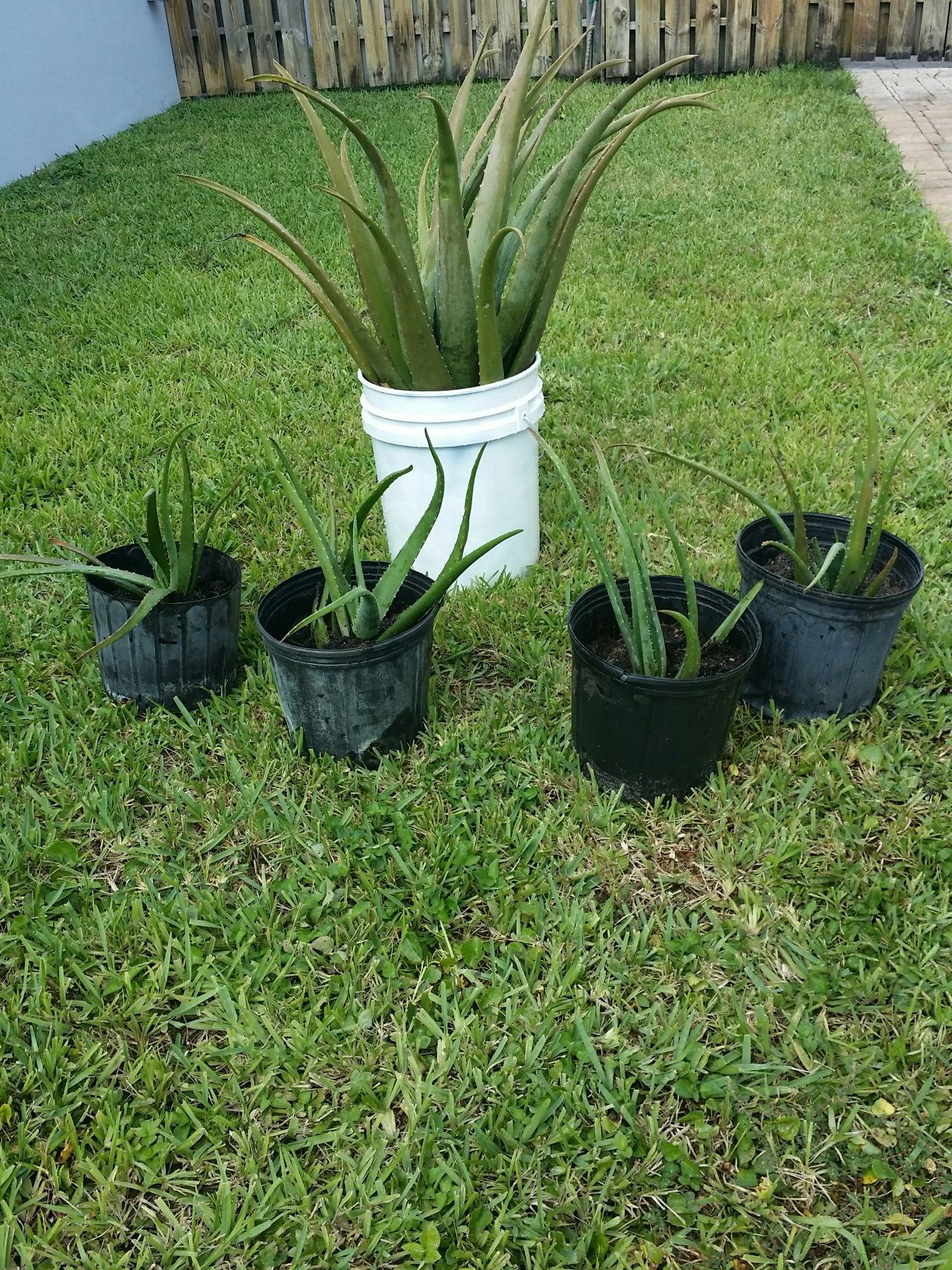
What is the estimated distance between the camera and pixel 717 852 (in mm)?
1864

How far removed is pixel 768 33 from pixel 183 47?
18.2ft

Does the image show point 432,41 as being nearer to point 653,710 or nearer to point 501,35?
point 501,35

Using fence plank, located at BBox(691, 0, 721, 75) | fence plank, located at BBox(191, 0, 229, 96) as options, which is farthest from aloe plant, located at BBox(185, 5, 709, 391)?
fence plank, located at BBox(191, 0, 229, 96)

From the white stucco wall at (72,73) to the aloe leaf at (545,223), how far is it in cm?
596

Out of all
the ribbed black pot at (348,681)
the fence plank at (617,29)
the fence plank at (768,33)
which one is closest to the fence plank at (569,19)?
the fence plank at (617,29)

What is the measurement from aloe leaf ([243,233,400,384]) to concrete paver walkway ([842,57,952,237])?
3707 mm

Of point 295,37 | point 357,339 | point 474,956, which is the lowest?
point 474,956

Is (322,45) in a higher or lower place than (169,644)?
higher

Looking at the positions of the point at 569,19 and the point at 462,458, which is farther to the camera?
the point at 569,19

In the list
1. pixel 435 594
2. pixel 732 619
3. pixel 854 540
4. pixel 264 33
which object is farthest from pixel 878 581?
pixel 264 33

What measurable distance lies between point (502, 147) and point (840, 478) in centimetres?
144

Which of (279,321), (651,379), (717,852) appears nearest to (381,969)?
(717,852)

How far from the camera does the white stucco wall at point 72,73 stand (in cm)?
671

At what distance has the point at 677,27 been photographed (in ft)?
28.3
